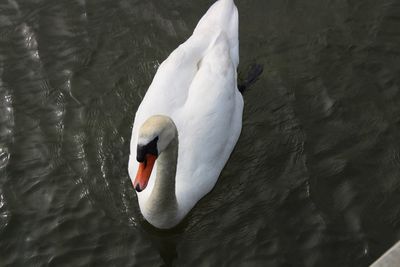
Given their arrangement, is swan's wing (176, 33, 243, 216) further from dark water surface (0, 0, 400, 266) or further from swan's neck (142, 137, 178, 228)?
dark water surface (0, 0, 400, 266)

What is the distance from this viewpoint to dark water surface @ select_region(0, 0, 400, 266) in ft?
21.2

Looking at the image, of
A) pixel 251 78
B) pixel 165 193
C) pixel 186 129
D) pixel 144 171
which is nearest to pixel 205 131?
pixel 186 129

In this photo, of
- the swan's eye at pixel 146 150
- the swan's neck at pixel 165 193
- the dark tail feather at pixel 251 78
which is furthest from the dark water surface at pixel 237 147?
the swan's eye at pixel 146 150

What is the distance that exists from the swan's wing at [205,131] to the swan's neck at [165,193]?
0.18m

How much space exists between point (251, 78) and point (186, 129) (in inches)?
58.6

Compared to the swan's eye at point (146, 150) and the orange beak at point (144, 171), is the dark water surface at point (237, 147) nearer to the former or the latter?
the orange beak at point (144, 171)

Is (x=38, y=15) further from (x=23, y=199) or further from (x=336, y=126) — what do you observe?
(x=336, y=126)

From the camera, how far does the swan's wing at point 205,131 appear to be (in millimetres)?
6480

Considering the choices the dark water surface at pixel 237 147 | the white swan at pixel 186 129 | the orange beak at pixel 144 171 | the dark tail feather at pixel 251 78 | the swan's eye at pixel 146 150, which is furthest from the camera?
the dark tail feather at pixel 251 78

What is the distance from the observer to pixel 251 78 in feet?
25.5

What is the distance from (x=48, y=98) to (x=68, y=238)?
6.09 ft

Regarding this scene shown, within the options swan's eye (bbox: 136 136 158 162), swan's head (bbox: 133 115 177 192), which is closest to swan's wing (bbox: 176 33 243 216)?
swan's head (bbox: 133 115 177 192)

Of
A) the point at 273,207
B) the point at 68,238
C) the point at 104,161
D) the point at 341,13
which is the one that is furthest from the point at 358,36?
the point at 68,238

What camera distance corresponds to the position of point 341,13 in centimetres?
857
